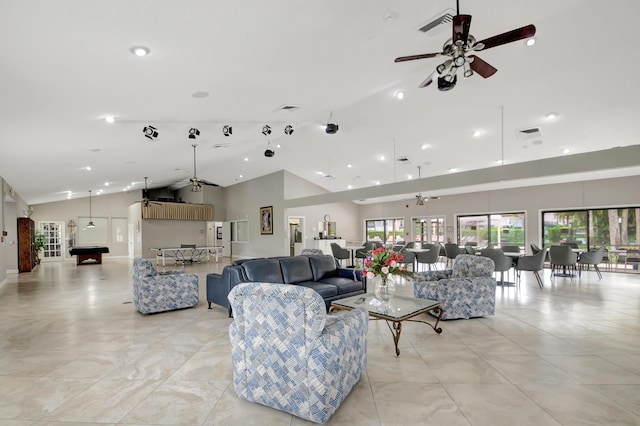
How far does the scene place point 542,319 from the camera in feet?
15.1

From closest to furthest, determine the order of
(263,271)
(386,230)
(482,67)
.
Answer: (482,67)
(263,271)
(386,230)

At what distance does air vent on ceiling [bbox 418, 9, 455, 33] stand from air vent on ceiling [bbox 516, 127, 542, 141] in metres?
4.31

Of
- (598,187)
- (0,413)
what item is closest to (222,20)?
(0,413)

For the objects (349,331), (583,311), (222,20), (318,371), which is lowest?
(583,311)

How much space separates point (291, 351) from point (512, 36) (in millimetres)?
2970

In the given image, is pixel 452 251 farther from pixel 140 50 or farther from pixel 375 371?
pixel 140 50

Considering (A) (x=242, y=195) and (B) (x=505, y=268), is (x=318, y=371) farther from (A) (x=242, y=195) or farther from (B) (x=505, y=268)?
(A) (x=242, y=195)

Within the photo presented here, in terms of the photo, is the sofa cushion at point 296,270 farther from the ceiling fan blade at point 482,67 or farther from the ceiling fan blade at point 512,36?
the ceiling fan blade at point 512,36

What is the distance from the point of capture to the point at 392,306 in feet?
12.3

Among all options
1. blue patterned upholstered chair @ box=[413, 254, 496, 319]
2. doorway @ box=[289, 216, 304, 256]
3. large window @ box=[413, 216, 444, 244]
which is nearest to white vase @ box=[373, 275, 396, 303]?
blue patterned upholstered chair @ box=[413, 254, 496, 319]

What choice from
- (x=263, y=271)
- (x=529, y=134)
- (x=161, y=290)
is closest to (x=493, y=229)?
(x=529, y=134)

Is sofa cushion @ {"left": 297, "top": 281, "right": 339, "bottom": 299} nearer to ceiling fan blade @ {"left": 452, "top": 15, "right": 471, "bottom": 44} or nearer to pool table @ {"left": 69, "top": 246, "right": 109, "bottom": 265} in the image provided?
ceiling fan blade @ {"left": 452, "top": 15, "right": 471, "bottom": 44}

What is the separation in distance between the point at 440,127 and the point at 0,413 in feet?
24.7

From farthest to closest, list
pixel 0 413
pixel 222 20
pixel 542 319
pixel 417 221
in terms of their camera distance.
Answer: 1. pixel 417 221
2. pixel 542 319
3. pixel 222 20
4. pixel 0 413
